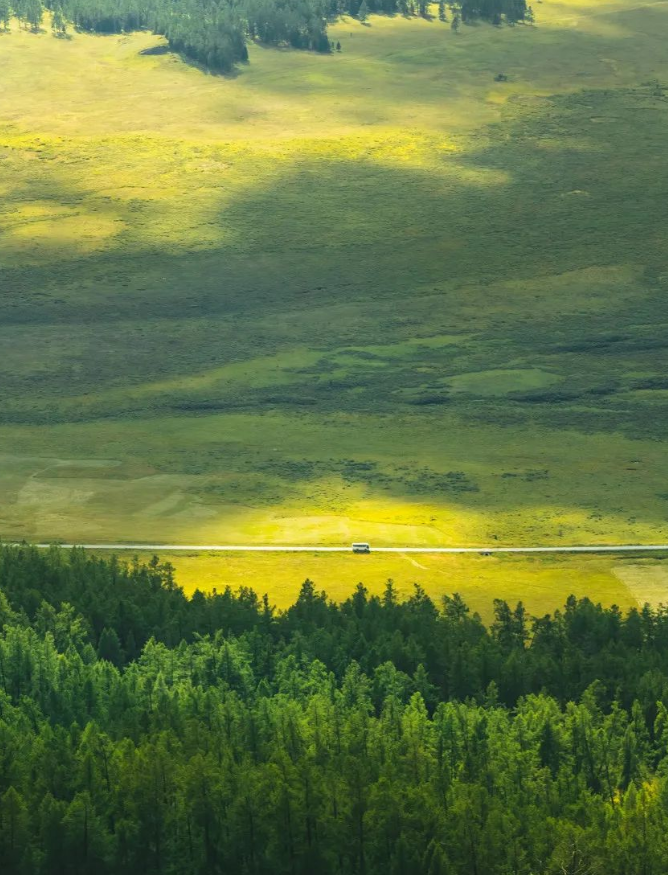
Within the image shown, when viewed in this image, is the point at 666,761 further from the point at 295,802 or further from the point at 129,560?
the point at 129,560

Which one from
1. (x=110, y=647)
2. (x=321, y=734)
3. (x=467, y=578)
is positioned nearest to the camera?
(x=321, y=734)

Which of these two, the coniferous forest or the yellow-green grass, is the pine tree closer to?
the coniferous forest

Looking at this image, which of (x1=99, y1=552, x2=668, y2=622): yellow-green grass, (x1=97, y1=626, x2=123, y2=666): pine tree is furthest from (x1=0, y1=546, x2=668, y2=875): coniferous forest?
(x1=99, y1=552, x2=668, y2=622): yellow-green grass

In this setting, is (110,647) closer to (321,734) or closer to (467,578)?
(321,734)

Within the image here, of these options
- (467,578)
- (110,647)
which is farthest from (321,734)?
(467,578)

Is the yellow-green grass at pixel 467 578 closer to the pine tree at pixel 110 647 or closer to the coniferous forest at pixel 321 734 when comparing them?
the coniferous forest at pixel 321 734
